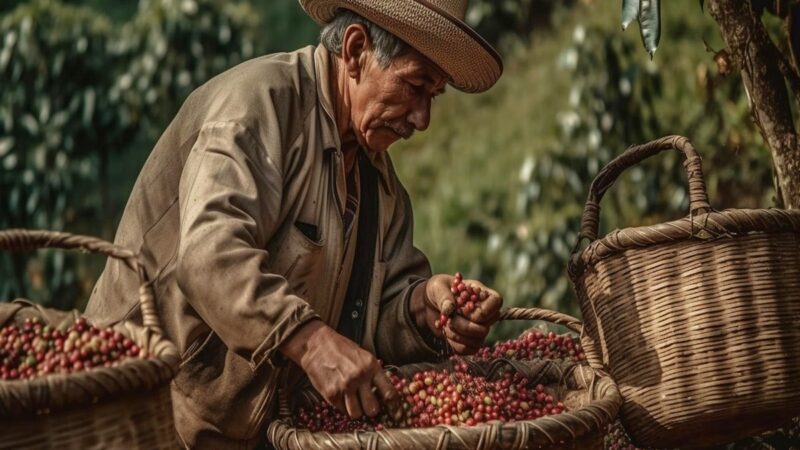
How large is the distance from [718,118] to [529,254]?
1.39m

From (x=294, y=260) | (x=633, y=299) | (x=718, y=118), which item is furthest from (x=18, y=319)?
(x=718, y=118)

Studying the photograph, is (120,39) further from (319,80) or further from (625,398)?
(625,398)

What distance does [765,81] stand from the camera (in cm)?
327

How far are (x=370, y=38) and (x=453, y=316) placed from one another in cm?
74

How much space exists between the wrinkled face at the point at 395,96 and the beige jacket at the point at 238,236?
3.7 inches

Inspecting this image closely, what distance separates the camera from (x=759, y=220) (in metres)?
2.72

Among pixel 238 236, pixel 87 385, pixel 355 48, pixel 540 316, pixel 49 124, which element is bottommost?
pixel 49 124

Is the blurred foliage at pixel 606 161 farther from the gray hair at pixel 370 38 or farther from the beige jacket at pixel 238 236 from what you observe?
the beige jacket at pixel 238 236

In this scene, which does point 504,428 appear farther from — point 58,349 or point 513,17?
point 513,17

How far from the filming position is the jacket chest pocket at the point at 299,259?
2789 mm

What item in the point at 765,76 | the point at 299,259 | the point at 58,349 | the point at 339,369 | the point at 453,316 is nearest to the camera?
the point at 58,349

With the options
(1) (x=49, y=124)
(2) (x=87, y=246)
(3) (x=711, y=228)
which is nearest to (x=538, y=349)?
(3) (x=711, y=228)

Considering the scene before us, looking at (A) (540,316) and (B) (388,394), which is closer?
(B) (388,394)

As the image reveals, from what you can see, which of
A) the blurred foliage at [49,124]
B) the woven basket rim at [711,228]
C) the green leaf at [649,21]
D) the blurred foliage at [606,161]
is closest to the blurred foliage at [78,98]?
the blurred foliage at [49,124]
